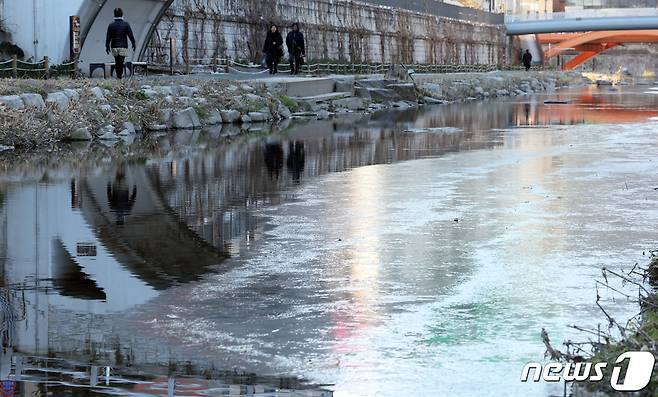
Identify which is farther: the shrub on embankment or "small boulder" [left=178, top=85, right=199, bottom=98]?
"small boulder" [left=178, top=85, right=199, bottom=98]

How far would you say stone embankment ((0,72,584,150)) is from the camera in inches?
785

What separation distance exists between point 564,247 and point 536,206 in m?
2.59

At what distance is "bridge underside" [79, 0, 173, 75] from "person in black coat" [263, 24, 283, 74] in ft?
11.0

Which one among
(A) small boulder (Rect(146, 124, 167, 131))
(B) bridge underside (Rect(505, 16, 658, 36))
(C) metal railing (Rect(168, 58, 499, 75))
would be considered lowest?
(A) small boulder (Rect(146, 124, 167, 131))

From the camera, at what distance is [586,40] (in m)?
101

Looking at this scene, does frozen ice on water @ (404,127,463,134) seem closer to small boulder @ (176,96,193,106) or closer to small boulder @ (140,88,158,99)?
small boulder @ (176,96,193,106)

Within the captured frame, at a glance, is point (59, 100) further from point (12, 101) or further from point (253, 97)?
point (253, 97)

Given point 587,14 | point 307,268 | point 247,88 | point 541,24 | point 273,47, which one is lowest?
point 307,268

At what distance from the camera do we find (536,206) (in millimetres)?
12328

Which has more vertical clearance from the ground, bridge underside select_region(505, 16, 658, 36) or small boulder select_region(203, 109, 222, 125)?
bridge underside select_region(505, 16, 658, 36)

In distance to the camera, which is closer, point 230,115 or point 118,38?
point 118,38

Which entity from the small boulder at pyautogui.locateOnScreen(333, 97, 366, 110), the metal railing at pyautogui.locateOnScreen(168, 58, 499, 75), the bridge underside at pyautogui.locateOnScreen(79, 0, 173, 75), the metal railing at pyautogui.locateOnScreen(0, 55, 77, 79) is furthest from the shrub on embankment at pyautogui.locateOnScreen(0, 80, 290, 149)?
the metal railing at pyautogui.locateOnScreen(168, 58, 499, 75)

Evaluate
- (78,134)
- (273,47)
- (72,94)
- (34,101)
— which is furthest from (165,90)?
(273,47)

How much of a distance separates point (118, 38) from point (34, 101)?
22.1ft
